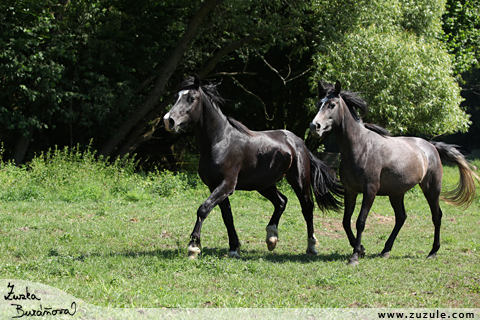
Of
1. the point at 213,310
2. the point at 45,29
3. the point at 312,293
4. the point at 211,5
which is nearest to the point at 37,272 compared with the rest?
the point at 213,310

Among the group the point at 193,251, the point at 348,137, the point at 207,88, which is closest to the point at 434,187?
the point at 348,137

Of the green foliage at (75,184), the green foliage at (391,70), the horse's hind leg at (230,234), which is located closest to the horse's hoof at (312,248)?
the horse's hind leg at (230,234)

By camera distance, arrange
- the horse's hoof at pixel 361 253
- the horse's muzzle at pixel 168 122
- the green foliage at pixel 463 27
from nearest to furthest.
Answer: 1. the horse's muzzle at pixel 168 122
2. the horse's hoof at pixel 361 253
3. the green foliage at pixel 463 27

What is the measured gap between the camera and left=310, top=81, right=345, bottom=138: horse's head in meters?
6.26

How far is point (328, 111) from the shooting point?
254 inches

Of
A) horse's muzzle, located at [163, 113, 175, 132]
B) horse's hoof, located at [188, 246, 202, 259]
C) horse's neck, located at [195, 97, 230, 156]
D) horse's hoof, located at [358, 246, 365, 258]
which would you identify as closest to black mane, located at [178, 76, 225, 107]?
horse's neck, located at [195, 97, 230, 156]

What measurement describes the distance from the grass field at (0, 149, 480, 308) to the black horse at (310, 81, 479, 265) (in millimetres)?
836

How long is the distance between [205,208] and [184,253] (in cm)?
76

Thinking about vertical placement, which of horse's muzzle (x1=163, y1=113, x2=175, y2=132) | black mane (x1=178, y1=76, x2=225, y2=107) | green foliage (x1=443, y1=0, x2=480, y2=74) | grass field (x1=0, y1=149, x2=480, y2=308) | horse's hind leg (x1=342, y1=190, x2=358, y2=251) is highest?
green foliage (x1=443, y1=0, x2=480, y2=74)

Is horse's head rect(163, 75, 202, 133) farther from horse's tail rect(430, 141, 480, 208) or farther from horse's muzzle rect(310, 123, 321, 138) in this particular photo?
horse's tail rect(430, 141, 480, 208)

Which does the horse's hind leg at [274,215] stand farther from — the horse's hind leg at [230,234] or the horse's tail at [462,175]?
the horse's tail at [462,175]

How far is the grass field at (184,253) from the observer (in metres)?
4.66

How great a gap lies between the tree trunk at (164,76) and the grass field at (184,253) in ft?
13.2

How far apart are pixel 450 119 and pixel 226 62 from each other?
985 centimetres
